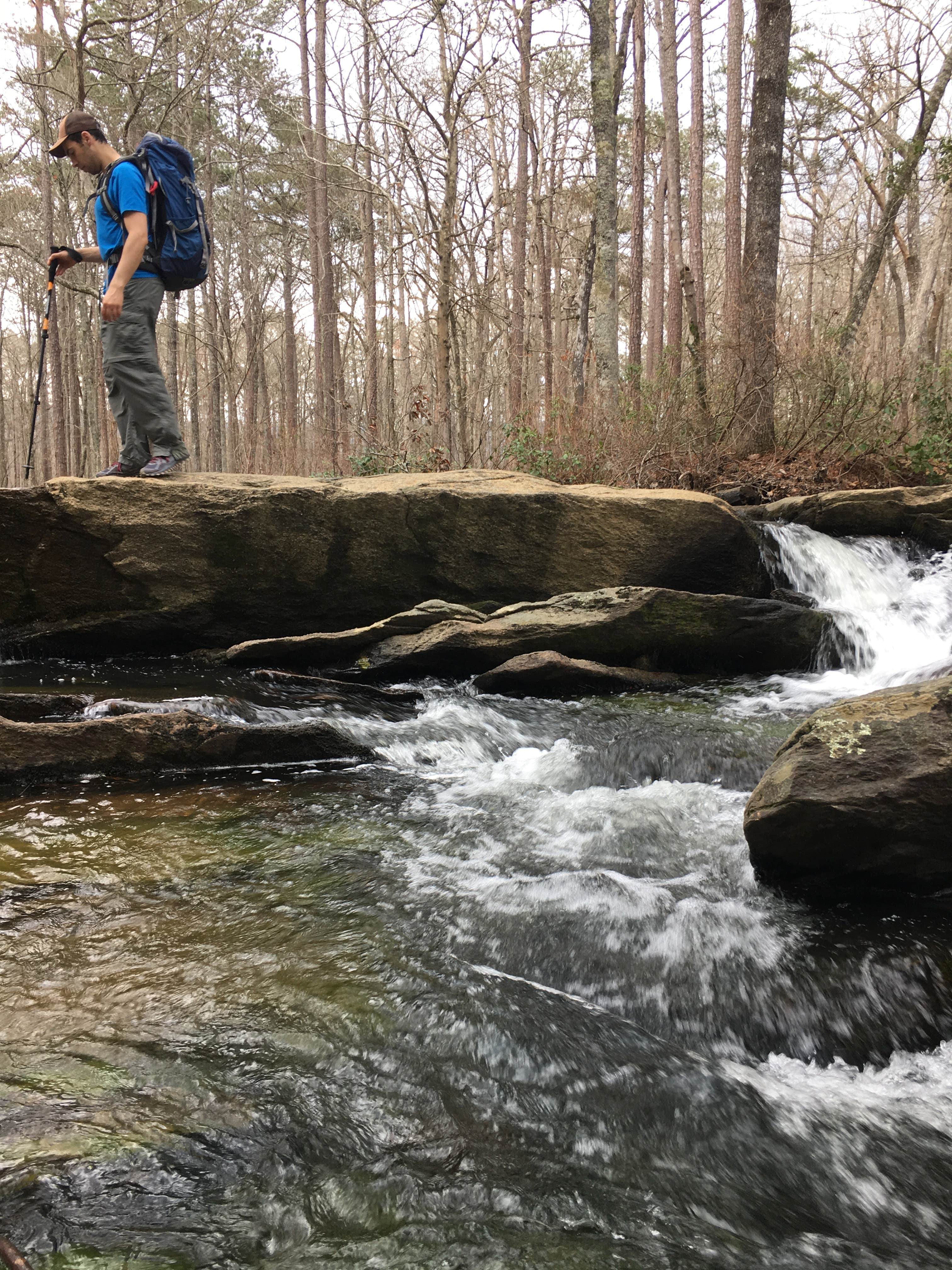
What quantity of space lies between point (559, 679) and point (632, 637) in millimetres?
669

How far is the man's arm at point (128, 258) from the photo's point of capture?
200 inches

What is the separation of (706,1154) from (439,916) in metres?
1.10

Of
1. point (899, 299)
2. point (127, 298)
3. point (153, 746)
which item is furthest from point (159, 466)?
point (899, 299)

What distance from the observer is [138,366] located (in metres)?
5.41

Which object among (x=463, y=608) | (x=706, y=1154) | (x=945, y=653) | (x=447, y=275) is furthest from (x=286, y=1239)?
(x=447, y=275)

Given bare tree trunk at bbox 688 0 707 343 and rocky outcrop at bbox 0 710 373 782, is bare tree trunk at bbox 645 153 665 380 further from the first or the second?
rocky outcrop at bbox 0 710 373 782

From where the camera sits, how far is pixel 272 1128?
5.32 ft

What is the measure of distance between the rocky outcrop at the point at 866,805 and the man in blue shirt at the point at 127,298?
178 inches

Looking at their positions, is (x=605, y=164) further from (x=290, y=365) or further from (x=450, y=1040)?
(x=290, y=365)

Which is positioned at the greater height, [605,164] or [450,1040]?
[605,164]

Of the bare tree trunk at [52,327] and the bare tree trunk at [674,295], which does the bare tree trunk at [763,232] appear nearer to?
the bare tree trunk at [674,295]

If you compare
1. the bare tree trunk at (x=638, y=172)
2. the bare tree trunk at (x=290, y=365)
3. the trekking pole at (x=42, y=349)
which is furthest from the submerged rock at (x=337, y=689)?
the bare tree trunk at (x=638, y=172)

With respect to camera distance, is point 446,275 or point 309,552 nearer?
point 309,552

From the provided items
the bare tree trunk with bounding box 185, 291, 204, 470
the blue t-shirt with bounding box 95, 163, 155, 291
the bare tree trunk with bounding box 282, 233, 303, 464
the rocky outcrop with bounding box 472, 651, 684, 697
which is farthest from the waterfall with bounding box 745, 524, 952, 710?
the bare tree trunk with bounding box 185, 291, 204, 470
